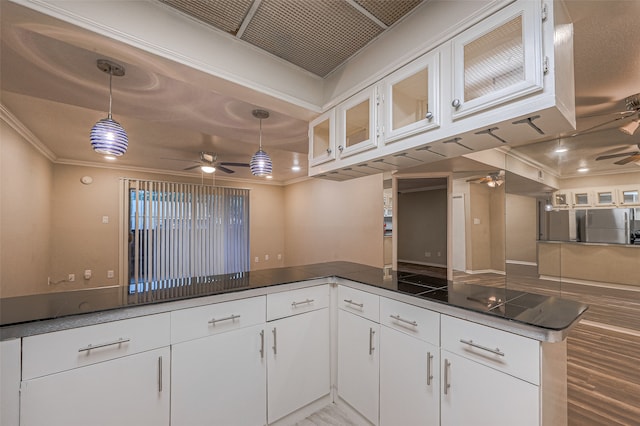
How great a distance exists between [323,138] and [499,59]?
1.32 meters

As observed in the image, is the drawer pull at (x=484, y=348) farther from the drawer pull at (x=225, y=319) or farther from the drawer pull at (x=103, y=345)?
the drawer pull at (x=103, y=345)

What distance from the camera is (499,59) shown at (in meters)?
1.16

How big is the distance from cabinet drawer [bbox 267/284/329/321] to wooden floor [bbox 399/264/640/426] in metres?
1.95

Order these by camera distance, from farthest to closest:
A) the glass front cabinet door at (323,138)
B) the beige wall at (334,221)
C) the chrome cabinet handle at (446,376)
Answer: the beige wall at (334,221) → the glass front cabinet door at (323,138) → the chrome cabinet handle at (446,376)

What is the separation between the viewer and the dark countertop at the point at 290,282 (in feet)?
3.65

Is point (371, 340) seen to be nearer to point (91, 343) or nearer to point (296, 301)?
point (296, 301)

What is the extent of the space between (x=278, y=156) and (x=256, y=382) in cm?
379

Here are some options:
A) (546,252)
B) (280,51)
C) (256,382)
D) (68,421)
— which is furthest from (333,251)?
(68,421)

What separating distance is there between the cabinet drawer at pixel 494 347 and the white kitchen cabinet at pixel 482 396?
0.03 meters

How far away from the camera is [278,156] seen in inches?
187

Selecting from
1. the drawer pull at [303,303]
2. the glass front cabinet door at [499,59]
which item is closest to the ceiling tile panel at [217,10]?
the glass front cabinet door at [499,59]

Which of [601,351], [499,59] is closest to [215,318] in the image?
[499,59]

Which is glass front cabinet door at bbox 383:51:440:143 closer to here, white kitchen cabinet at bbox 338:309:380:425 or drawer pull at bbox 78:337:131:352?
white kitchen cabinet at bbox 338:309:380:425

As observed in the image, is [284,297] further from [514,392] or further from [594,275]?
[594,275]
